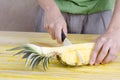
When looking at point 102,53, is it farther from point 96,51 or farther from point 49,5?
point 49,5

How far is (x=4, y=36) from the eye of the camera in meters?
0.96

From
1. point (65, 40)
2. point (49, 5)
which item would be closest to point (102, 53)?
point (65, 40)

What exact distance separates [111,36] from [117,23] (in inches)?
3.1

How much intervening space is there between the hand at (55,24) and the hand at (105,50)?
13 cm

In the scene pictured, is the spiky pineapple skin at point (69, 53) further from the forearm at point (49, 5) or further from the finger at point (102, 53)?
the forearm at point (49, 5)

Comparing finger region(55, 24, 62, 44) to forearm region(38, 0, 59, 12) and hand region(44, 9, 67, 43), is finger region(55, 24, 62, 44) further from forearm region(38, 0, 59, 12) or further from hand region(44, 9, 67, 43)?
forearm region(38, 0, 59, 12)

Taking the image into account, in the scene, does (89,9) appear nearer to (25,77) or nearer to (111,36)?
(111,36)

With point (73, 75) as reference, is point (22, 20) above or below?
below

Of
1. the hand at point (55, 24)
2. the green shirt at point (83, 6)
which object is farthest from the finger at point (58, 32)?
the green shirt at point (83, 6)

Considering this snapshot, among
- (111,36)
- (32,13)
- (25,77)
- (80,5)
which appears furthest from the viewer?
(32,13)

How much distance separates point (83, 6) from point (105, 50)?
1.23 ft

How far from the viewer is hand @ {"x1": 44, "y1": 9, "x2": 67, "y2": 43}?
85 centimetres

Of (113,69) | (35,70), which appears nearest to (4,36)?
(35,70)

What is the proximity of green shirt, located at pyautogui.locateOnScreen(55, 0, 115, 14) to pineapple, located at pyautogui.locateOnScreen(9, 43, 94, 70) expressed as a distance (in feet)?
1.17
